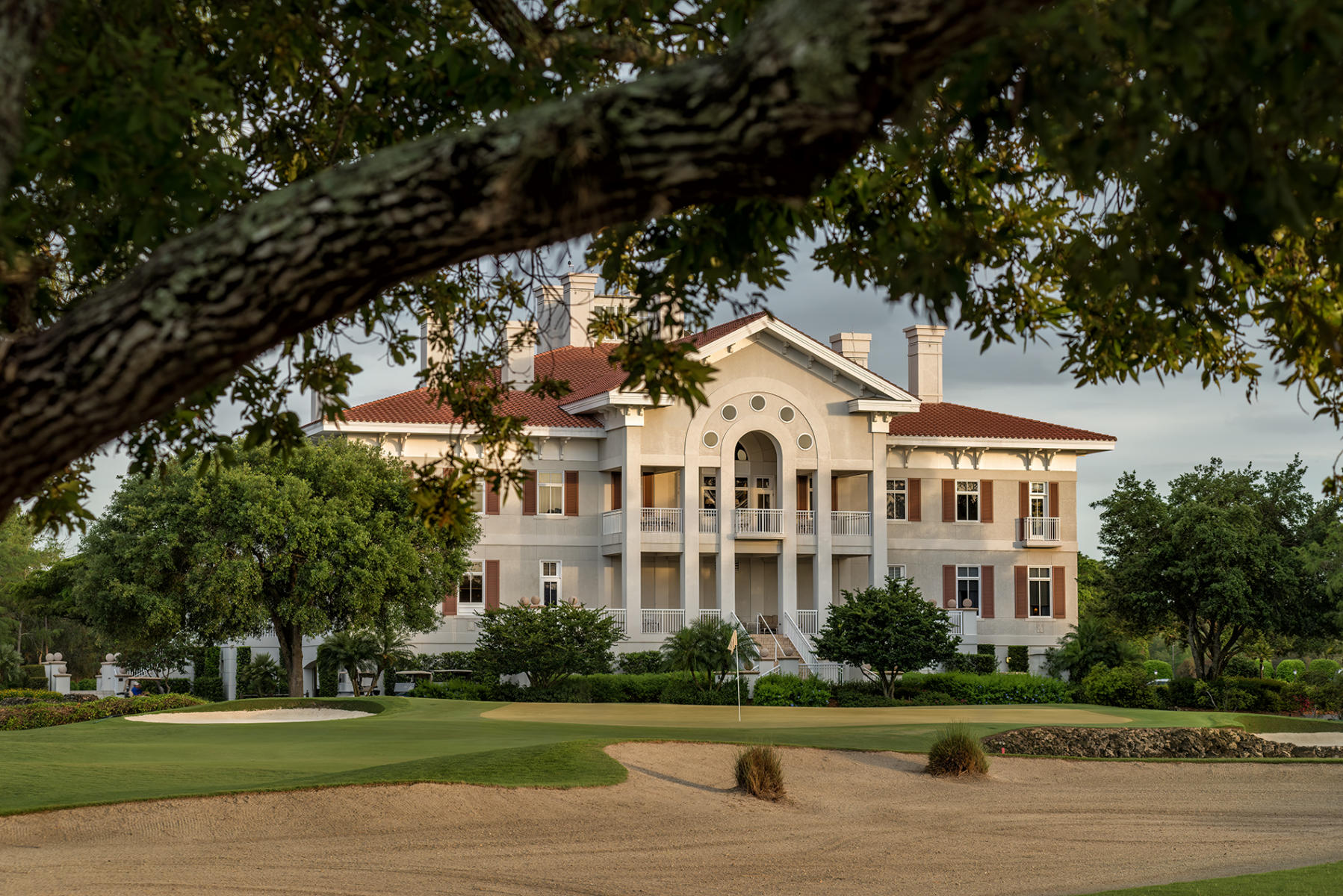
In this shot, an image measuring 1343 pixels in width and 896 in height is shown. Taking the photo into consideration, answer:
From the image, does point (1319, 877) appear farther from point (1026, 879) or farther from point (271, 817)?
point (271, 817)

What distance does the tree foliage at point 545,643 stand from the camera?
36000 millimetres

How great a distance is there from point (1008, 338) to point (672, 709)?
23735mm

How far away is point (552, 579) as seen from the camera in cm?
4262

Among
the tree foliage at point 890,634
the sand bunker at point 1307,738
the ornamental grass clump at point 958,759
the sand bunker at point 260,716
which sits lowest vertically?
the sand bunker at point 1307,738

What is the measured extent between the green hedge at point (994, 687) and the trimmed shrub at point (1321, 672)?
720cm

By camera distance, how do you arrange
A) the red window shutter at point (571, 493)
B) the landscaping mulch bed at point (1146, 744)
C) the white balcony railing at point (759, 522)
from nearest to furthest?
the landscaping mulch bed at point (1146, 744)
the white balcony railing at point (759, 522)
the red window shutter at point (571, 493)

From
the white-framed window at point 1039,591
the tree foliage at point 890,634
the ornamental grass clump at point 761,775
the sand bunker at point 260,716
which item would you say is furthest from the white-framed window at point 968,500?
the ornamental grass clump at point 761,775

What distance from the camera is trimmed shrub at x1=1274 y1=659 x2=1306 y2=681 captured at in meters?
56.9

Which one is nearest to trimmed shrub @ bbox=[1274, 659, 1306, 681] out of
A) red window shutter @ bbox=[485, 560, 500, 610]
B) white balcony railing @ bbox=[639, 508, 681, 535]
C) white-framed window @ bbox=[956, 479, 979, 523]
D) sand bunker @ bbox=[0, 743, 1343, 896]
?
white-framed window @ bbox=[956, 479, 979, 523]

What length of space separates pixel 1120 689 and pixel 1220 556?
16.0 ft

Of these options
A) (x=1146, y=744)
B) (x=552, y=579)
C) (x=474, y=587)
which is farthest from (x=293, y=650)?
(x=1146, y=744)

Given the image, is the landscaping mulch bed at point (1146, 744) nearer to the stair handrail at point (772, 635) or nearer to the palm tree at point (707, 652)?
the palm tree at point (707, 652)

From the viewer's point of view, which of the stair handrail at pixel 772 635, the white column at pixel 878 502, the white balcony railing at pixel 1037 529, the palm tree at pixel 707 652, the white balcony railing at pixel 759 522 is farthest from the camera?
the white balcony railing at pixel 1037 529

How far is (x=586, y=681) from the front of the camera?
3497 cm
